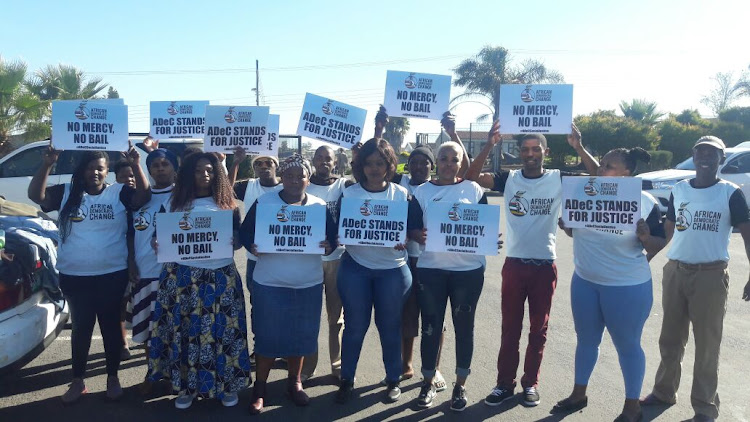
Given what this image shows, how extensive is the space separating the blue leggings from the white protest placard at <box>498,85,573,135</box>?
1.29 metres

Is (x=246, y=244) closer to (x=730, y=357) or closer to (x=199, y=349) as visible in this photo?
(x=199, y=349)

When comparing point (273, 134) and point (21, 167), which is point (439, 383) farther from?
point (21, 167)

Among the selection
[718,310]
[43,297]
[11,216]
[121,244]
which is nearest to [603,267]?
[718,310]

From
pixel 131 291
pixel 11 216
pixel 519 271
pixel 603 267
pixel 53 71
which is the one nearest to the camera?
pixel 603 267

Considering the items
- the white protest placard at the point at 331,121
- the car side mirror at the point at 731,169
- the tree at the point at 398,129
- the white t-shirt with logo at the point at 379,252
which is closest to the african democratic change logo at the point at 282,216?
the white t-shirt with logo at the point at 379,252

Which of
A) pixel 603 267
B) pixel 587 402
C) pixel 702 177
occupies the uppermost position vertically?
pixel 702 177

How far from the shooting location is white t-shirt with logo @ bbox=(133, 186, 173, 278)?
14.4ft

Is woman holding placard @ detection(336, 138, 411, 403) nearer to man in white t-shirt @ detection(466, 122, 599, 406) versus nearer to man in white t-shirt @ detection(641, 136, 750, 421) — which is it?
man in white t-shirt @ detection(466, 122, 599, 406)

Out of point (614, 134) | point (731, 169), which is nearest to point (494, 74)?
point (614, 134)

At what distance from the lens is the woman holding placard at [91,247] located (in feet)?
13.7

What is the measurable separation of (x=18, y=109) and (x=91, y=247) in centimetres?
1641

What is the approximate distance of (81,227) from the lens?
420 centimetres

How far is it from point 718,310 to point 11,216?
6.23 m

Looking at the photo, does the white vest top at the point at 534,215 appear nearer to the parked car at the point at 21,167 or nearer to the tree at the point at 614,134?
the parked car at the point at 21,167
